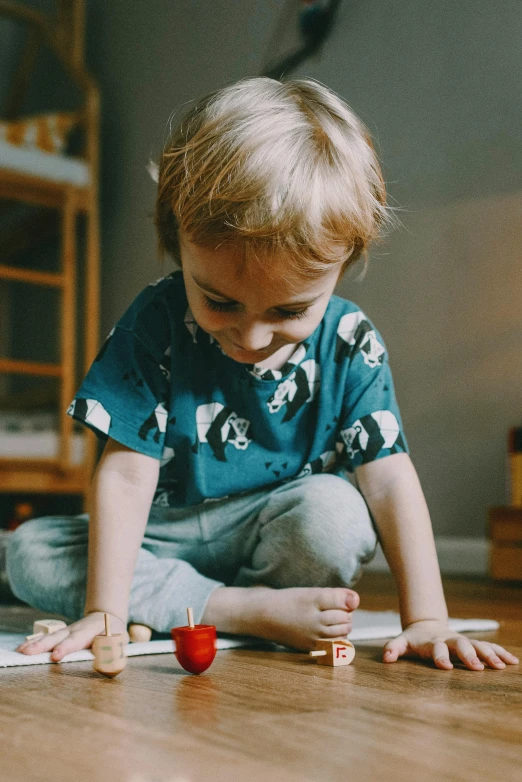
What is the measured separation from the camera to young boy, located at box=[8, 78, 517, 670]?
0.70 m

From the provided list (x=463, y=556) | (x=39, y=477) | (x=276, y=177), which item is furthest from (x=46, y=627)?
(x=39, y=477)

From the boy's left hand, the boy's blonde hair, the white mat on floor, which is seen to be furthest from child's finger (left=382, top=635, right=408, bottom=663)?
the boy's blonde hair

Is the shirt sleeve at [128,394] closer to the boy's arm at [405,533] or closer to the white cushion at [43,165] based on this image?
the boy's arm at [405,533]

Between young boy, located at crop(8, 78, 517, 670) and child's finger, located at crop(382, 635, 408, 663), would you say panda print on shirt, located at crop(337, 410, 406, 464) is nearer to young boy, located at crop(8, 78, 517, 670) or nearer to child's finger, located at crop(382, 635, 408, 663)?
young boy, located at crop(8, 78, 517, 670)

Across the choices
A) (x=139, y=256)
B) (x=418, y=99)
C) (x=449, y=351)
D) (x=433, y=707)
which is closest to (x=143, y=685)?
(x=433, y=707)

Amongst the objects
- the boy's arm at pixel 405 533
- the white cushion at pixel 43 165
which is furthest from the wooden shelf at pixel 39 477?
the boy's arm at pixel 405 533

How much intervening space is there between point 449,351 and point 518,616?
0.78 metres

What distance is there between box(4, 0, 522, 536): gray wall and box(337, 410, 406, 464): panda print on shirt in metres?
0.89

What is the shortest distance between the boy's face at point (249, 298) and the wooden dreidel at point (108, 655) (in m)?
0.26

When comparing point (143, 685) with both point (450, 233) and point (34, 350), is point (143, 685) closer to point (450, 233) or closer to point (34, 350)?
point (450, 233)

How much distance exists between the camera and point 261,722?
0.51 m

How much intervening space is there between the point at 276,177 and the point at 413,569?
1.26 ft

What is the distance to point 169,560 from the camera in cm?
89

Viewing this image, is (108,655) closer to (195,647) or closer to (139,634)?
(195,647)
